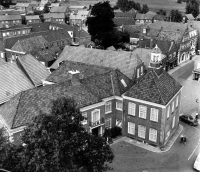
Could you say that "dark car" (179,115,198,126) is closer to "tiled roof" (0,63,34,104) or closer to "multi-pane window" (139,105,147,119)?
"multi-pane window" (139,105,147,119)

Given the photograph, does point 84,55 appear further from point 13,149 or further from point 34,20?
point 34,20

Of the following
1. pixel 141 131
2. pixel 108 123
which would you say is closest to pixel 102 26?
pixel 108 123

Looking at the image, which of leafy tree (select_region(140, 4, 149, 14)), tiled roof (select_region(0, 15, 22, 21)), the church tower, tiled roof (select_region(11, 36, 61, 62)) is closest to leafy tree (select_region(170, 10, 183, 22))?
leafy tree (select_region(140, 4, 149, 14))

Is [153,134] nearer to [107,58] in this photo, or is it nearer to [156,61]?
[156,61]

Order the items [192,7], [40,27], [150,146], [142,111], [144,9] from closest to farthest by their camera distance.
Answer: [142,111], [150,146], [40,27], [192,7], [144,9]

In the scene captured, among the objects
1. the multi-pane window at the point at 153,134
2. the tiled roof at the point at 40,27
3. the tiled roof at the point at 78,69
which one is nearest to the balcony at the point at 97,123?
the multi-pane window at the point at 153,134

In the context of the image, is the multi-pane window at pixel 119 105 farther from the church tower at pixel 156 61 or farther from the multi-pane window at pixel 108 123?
the church tower at pixel 156 61
